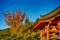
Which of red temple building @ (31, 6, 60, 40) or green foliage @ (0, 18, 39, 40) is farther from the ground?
green foliage @ (0, 18, 39, 40)

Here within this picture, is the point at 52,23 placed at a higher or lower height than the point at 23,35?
lower

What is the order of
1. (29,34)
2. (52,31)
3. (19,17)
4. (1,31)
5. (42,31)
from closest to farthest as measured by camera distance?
(52,31) < (42,31) < (29,34) < (1,31) < (19,17)

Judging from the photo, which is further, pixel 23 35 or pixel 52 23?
pixel 23 35

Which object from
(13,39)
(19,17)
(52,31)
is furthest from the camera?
(19,17)

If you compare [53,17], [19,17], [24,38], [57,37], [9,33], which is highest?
[19,17]

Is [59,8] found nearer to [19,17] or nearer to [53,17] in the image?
[53,17]

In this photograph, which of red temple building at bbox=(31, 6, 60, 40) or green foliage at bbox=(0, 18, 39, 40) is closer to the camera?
red temple building at bbox=(31, 6, 60, 40)

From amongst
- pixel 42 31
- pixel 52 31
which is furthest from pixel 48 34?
pixel 42 31

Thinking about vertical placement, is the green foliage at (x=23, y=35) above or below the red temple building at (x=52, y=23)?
above

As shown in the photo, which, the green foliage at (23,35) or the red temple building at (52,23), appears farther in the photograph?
the green foliage at (23,35)

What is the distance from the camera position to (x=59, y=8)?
12922 mm

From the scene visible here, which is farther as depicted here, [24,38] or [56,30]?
[24,38]

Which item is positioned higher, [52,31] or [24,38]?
[24,38]

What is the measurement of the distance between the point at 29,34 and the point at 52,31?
7.08 metres
